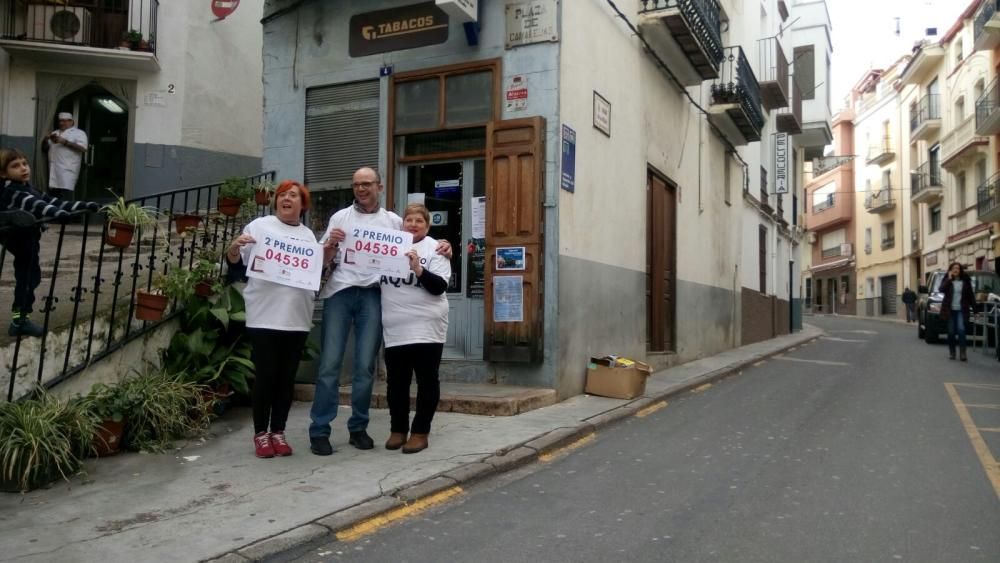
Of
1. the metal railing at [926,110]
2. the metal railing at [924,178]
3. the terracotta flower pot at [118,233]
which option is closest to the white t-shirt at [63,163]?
the terracotta flower pot at [118,233]

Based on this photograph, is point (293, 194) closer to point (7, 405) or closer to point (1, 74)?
point (7, 405)

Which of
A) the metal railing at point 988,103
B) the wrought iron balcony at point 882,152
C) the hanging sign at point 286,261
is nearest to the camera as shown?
the hanging sign at point 286,261

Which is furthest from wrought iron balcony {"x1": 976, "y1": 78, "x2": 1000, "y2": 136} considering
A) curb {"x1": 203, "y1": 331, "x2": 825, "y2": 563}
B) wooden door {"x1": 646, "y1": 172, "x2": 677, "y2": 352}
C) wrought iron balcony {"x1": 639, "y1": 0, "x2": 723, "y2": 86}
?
curb {"x1": 203, "y1": 331, "x2": 825, "y2": 563}

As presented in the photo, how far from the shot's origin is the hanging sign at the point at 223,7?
49.2 feet

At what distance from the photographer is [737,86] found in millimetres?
13969

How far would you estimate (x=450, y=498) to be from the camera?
4.50 meters

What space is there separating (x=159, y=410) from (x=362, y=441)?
1.43 metres

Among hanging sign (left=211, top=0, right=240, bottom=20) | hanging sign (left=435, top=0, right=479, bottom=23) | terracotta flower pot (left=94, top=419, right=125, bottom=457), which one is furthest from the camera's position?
hanging sign (left=211, top=0, right=240, bottom=20)

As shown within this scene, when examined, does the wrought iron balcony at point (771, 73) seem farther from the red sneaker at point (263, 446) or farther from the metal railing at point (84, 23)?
the red sneaker at point (263, 446)

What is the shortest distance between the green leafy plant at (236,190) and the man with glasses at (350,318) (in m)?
3.31

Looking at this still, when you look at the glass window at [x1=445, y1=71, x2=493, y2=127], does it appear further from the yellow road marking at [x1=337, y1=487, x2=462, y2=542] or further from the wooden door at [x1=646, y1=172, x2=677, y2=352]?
the yellow road marking at [x1=337, y1=487, x2=462, y2=542]

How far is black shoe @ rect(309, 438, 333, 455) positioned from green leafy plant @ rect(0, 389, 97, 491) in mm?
1374

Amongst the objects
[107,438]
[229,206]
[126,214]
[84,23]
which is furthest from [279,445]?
[84,23]

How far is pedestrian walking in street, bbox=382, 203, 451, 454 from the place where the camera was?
5133mm
